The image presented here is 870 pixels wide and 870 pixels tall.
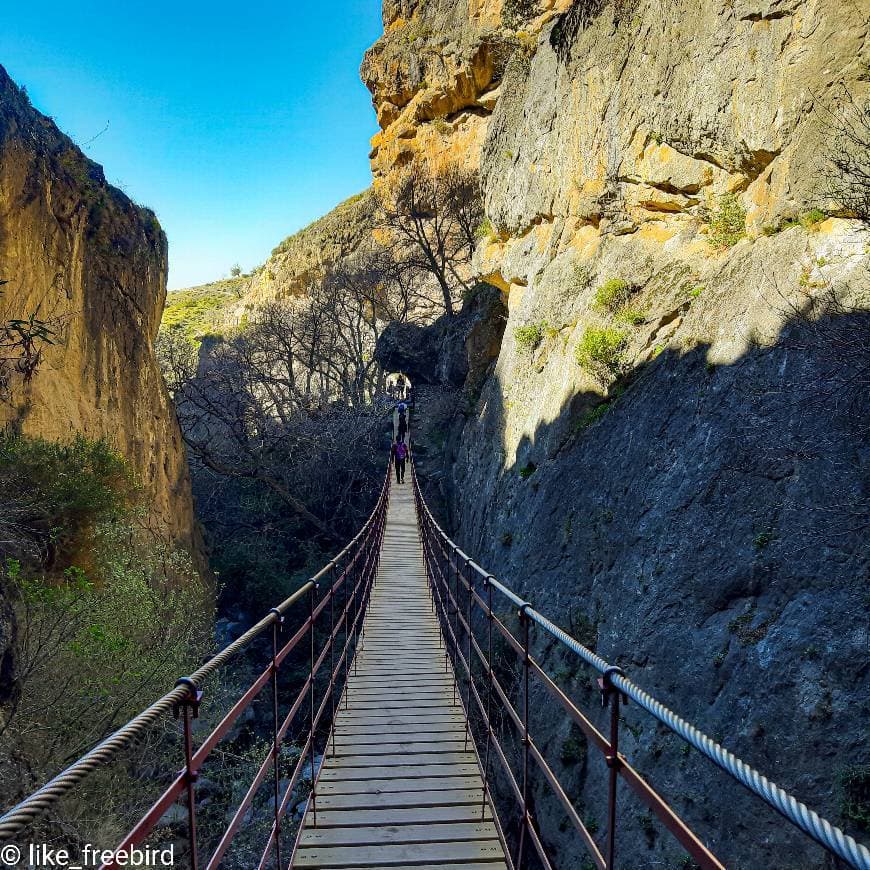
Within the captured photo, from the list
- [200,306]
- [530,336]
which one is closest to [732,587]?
[530,336]

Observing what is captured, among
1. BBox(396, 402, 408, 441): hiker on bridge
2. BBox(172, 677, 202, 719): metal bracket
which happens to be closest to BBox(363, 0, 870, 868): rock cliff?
BBox(172, 677, 202, 719): metal bracket

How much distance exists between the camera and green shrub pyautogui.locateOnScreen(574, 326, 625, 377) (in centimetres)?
811

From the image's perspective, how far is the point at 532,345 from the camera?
1163 cm

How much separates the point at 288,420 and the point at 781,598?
18330mm

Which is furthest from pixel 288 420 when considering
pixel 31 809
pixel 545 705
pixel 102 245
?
pixel 31 809

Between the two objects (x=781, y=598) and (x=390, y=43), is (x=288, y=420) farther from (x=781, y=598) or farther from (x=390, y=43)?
(x=390, y=43)

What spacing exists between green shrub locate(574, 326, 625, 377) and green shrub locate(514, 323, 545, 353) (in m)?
3.06

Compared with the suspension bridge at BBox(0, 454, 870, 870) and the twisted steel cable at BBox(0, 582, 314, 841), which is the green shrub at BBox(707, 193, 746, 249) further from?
the twisted steel cable at BBox(0, 582, 314, 841)

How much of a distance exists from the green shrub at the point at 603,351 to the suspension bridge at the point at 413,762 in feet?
12.0

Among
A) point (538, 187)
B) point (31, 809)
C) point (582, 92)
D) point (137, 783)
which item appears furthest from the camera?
point (538, 187)

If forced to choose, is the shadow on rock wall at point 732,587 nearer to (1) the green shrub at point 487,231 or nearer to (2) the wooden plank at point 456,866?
(2) the wooden plank at point 456,866

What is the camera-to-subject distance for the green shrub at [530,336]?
11.5m

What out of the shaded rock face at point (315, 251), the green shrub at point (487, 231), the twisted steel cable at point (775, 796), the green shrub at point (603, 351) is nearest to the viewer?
the twisted steel cable at point (775, 796)

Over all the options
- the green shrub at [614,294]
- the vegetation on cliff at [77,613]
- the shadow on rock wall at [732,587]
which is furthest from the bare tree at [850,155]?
the vegetation on cliff at [77,613]
